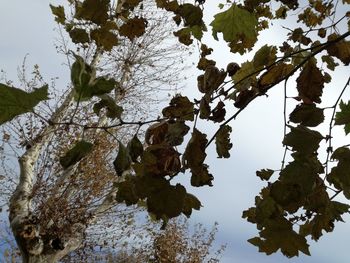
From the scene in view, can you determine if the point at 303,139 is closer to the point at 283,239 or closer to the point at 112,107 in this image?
the point at 283,239

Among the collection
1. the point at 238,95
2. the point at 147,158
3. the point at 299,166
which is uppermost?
the point at 238,95

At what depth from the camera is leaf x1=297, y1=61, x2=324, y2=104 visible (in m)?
1.38

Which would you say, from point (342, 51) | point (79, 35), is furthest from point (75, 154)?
point (342, 51)

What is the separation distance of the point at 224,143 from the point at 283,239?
43cm

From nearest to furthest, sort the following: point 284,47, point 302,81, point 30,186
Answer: point 302,81 → point 284,47 → point 30,186

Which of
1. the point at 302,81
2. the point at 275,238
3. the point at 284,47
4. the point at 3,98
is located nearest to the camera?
the point at 3,98

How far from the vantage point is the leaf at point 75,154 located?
3.74ft

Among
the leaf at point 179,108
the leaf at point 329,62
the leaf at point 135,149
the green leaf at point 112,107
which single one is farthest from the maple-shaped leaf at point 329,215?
the leaf at point 329,62

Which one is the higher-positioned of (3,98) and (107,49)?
(107,49)

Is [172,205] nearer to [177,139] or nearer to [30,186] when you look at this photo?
[177,139]

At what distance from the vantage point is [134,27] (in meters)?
1.97

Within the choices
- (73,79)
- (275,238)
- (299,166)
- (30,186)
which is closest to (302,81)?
(299,166)

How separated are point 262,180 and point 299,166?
73cm

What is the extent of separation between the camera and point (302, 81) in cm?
140
